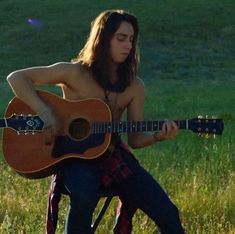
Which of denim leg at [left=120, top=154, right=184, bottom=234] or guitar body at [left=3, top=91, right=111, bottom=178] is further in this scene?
guitar body at [left=3, top=91, right=111, bottom=178]

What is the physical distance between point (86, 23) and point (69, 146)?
24651mm

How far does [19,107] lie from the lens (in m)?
4.93

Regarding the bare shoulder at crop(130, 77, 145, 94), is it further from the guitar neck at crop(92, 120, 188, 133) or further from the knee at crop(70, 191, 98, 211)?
the knee at crop(70, 191, 98, 211)

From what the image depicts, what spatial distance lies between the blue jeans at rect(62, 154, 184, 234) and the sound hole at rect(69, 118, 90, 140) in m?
0.19

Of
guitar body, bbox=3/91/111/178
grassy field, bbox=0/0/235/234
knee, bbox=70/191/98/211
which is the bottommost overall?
grassy field, bbox=0/0/235/234

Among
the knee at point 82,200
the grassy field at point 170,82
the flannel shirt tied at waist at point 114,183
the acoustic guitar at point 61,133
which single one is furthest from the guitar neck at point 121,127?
the grassy field at point 170,82

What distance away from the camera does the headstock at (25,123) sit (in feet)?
15.8

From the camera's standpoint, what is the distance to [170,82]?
1973 centimetres

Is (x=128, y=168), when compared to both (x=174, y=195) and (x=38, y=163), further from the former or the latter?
(x=174, y=195)

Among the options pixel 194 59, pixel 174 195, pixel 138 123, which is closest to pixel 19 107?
pixel 138 123

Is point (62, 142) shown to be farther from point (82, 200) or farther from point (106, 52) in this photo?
point (106, 52)

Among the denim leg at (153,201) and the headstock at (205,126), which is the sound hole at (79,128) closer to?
the denim leg at (153,201)

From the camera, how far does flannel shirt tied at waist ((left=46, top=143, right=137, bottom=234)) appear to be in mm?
4707

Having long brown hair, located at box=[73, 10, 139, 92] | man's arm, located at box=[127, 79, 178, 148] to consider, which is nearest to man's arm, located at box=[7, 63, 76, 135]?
long brown hair, located at box=[73, 10, 139, 92]
